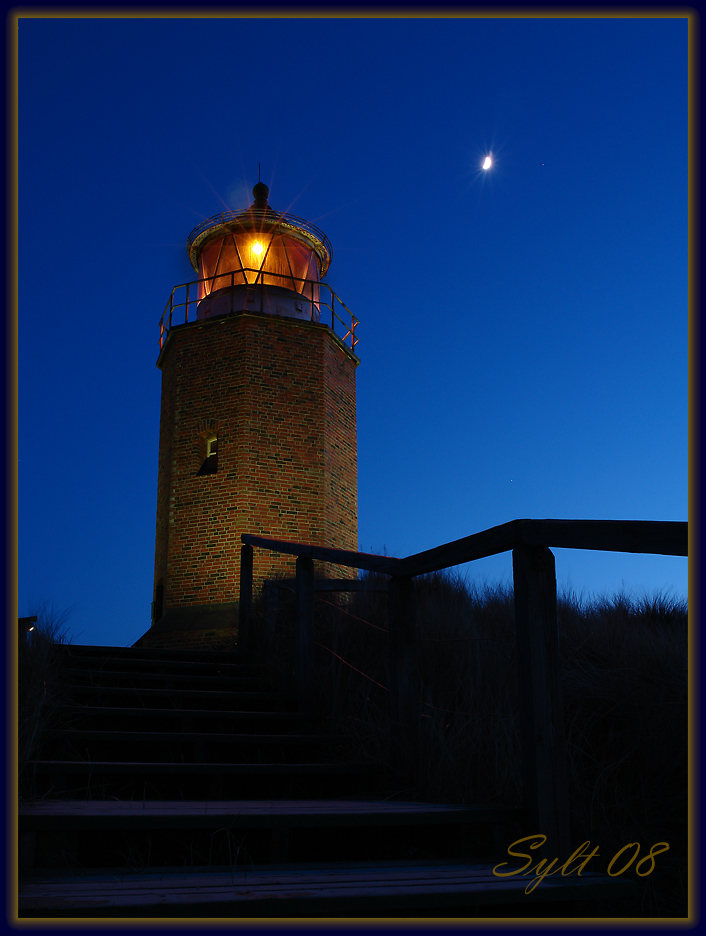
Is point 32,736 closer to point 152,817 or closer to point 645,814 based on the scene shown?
point 152,817

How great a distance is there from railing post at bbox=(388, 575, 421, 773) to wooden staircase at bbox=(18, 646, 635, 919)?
0.49ft

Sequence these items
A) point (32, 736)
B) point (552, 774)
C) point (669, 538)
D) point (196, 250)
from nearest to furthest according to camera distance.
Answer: point (669, 538), point (552, 774), point (32, 736), point (196, 250)

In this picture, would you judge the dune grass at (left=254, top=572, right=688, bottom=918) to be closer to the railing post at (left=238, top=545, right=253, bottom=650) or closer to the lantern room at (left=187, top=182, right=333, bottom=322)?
the railing post at (left=238, top=545, right=253, bottom=650)

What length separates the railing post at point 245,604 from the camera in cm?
597

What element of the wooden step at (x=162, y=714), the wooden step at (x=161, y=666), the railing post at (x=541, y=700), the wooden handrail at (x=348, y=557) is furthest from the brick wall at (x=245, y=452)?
the railing post at (x=541, y=700)

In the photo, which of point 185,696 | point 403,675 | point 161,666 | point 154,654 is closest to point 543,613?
point 403,675

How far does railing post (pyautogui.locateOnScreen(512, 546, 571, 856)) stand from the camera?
227cm

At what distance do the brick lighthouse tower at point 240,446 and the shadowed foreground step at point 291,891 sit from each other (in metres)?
6.94

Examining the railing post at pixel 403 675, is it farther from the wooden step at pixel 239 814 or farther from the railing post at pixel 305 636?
the railing post at pixel 305 636

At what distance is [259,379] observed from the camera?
10.0 metres

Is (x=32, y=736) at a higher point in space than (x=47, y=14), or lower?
lower

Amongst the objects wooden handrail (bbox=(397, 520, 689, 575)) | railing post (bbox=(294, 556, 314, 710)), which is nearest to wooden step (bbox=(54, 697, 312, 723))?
railing post (bbox=(294, 556, 314, 710))

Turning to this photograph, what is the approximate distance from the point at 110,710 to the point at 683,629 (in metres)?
3.33

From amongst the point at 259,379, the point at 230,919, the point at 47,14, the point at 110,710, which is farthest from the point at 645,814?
the point at 259,379
